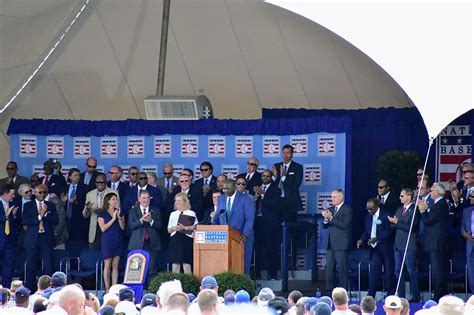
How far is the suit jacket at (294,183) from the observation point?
1812cm

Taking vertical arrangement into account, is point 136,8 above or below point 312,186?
above

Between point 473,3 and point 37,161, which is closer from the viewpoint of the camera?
point 473,3

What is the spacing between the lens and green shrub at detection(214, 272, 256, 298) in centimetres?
1584

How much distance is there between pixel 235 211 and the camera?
17234mm

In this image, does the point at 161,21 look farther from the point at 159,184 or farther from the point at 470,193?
the point at 470,193

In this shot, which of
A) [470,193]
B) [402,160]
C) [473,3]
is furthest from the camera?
[402,160]

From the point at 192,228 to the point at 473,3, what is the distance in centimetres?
431

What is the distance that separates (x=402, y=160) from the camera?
18.7m

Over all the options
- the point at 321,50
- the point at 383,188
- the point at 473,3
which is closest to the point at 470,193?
the point at 383,188

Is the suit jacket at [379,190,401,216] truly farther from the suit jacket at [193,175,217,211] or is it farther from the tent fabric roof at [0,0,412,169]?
the tent fabric roof at [0,0,412,169]

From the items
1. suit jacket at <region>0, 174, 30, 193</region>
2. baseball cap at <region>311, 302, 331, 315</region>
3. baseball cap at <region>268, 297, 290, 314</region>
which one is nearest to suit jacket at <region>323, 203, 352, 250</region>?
suit jacket at <region>0, 174, 30, 193</region>

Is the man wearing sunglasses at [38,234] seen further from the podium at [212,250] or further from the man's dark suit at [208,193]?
the podium at [212,250]

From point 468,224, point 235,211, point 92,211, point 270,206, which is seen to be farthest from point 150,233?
point 468,224

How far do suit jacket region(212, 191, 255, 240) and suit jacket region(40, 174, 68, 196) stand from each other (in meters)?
2.46
